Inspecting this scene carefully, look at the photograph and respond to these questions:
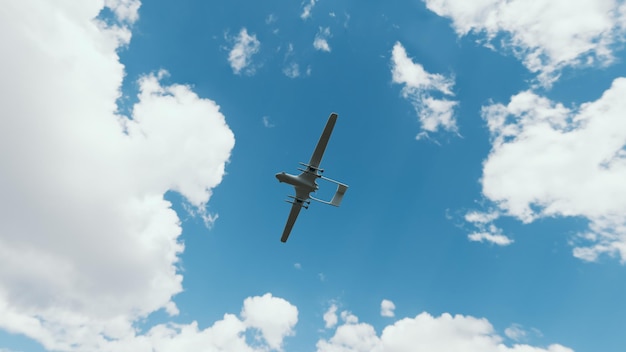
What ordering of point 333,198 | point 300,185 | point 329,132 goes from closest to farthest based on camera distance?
point 329,132 < point 300,185 < point 333,198

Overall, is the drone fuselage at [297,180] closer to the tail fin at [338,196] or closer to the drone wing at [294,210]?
the drone wing at [294,210]

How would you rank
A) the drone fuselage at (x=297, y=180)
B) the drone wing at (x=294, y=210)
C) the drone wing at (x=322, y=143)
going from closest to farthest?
the drone wing at (x=322, y=143)
the drone fuselage at (x=297, y=180)
the drone wing at (x=294, y=210)

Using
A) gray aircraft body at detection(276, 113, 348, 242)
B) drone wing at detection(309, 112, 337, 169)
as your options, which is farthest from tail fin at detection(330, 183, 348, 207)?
drone wing at detection(309, 112, 337, 169)

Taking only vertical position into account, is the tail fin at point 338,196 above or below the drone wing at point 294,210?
above

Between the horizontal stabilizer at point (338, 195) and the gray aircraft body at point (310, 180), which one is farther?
the horizontal stabilizer at point (338, 195)

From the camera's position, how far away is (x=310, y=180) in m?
56.0

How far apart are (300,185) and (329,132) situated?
30.5 ft

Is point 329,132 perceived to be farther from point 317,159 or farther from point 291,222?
point 291,222

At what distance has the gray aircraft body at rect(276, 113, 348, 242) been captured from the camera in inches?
2076

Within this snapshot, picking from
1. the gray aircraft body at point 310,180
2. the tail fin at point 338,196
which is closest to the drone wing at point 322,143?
the gray aircraft body at point 310,180

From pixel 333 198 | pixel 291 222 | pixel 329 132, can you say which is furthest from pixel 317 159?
pixel 291 222

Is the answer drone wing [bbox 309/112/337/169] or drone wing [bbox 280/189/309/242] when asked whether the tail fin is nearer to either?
drone wing [bbox 280/189/309/242]

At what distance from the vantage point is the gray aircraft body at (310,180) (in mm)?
52725

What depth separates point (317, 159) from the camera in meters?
54.6
